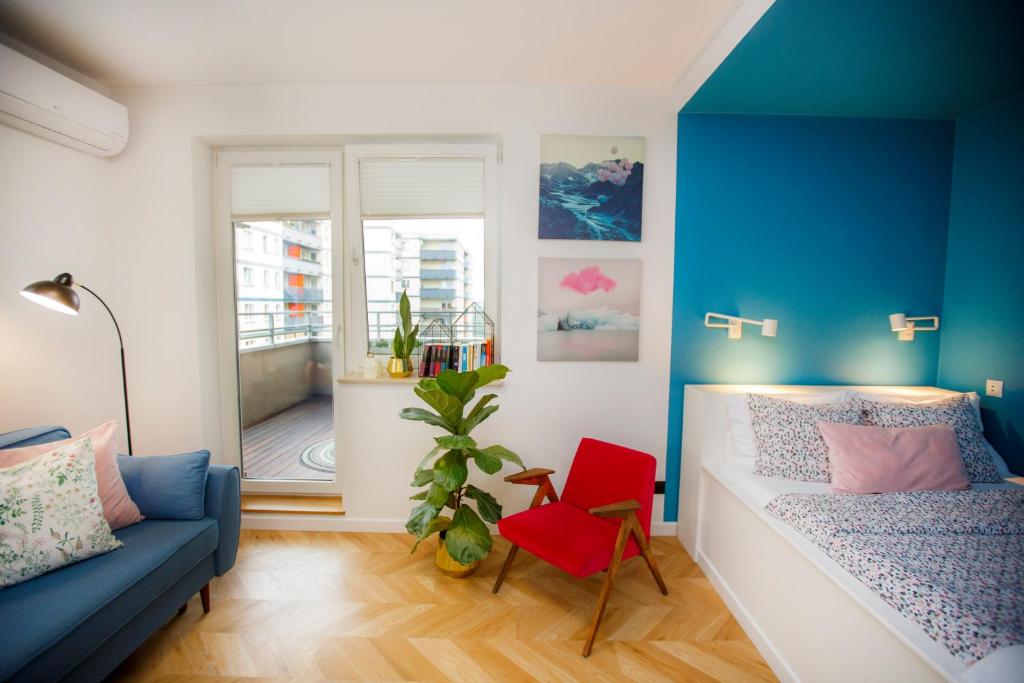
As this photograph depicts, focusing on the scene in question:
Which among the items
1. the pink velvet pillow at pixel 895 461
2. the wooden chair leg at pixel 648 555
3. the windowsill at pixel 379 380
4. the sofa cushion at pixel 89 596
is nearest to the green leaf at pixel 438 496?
the windowsill at pixel 379 380

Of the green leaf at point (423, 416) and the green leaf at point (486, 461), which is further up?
the green leaf at point (423, 416)

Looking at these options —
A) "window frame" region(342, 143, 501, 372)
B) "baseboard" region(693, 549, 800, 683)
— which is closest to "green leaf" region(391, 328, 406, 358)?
"window frame" region(342, 143, 501, 372)

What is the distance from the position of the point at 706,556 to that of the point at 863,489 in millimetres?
978

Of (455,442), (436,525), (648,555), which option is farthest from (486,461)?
(648,555)

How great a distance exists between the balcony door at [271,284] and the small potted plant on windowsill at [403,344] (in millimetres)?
510

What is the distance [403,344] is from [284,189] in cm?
147

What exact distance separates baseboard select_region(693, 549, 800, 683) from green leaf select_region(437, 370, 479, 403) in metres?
1.79

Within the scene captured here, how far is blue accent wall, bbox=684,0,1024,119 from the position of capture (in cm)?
174

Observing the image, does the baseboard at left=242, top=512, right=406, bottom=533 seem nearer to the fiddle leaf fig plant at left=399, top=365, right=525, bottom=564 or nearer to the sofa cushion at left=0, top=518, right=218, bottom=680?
the fiddle leaf fig plant at left=399, top=365, right=525, bottom=564

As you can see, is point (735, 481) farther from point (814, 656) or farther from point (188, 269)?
point (188, 269)

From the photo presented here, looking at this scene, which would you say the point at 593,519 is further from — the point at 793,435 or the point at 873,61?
the point at 873,61

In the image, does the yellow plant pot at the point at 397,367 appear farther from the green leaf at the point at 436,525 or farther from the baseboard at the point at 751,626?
the baseboard at the point at 751,626

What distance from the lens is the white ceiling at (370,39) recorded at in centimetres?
206

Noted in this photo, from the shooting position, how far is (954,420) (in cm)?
222
